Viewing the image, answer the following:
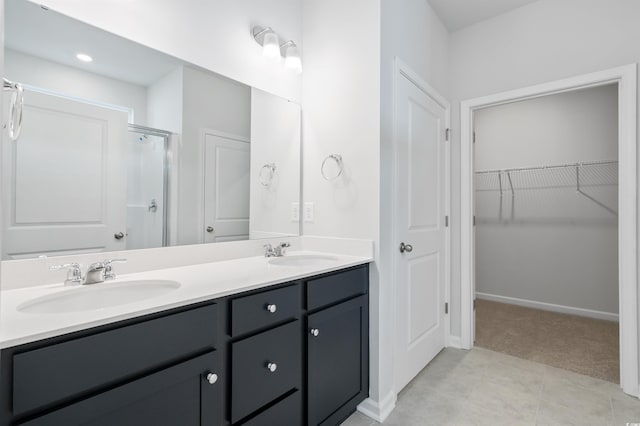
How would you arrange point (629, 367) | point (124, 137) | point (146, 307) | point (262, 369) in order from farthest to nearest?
point (629, 367)
point (124, 137)
point (262, 369)
point (146, 307)

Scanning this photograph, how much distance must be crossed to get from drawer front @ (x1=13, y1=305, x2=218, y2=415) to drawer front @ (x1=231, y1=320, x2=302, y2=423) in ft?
0.58

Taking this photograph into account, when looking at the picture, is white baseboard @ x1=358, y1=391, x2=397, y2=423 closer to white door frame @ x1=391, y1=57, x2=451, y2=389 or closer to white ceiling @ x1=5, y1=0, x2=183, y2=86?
white door frame @ x1=391, y1=57, x2=451, y2=389

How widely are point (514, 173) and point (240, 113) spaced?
133 inches

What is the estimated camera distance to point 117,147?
1343mm

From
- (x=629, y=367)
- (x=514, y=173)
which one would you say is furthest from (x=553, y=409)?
(x=514, y=173)

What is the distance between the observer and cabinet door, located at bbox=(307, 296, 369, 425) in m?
1.41

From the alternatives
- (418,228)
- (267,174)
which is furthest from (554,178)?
(267,174)

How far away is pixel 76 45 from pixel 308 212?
141 cm

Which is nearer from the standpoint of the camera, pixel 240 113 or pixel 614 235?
pixel 240 113

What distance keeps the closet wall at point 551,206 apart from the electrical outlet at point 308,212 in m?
2.84

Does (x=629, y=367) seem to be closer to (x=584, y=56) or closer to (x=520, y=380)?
(x=520, y=380)

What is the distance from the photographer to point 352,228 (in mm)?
1876

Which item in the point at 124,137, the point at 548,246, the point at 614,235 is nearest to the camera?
the point at 124,137

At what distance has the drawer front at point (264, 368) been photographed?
1.11 m
